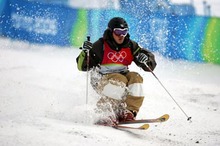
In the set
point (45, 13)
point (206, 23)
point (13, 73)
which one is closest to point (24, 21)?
point (45, 13)

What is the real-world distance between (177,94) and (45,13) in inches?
170

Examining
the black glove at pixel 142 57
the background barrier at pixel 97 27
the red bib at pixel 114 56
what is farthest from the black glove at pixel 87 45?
the background barrier at pixel 97 27

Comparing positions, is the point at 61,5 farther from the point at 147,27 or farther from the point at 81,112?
the point at 81,112

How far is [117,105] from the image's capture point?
561 centimetres

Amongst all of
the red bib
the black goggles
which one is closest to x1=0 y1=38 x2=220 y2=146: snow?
the red bib

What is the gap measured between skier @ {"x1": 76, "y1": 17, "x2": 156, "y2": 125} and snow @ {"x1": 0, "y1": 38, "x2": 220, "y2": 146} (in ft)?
1.04

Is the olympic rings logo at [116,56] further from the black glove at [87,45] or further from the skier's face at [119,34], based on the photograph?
the black glove at [87,45]

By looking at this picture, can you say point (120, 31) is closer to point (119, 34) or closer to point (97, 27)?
point (119, 34)

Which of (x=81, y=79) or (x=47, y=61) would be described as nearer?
(x=81, y=79)

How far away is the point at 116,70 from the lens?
576 centimetres

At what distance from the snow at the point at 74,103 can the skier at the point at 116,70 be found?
318mm

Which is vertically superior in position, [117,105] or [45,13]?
[45,13]

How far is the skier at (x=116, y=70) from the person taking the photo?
5.46 meters

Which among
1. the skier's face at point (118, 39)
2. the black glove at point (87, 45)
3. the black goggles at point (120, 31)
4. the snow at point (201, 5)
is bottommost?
the black glove at point (87, 45)
